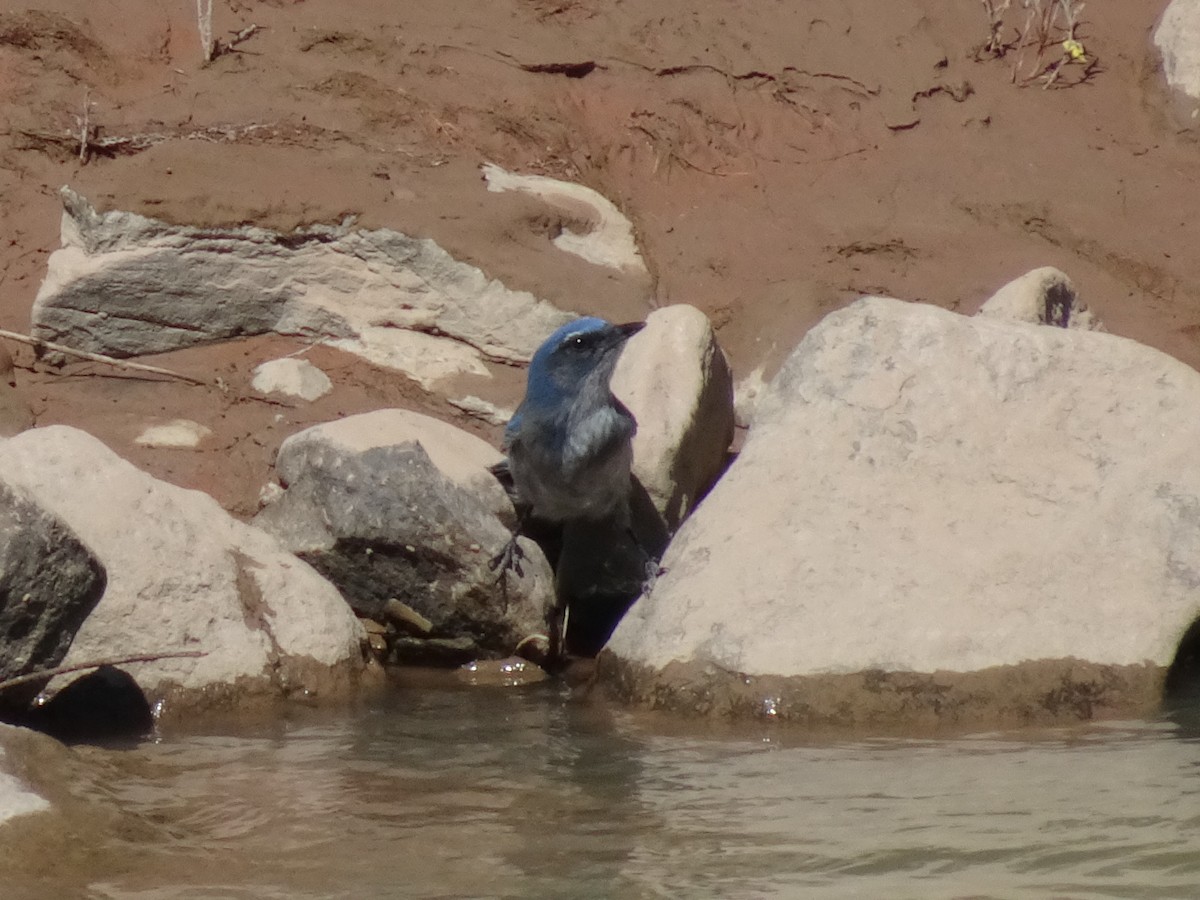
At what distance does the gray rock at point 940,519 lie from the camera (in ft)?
19.1

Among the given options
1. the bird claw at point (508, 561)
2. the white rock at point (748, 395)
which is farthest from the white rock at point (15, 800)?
the white rock at point (748, 395)

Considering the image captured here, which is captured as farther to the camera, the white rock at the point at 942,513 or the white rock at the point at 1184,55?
the white rock at the point at 1184,55

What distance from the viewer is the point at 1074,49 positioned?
10.8 meters

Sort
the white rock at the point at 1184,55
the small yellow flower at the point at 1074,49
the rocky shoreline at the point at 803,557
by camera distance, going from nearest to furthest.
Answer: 1. the rocky shoreline at the point at 803,557
2. the white rock at the point at 1184,55
3. the small yellow flower at the point at 1074,49

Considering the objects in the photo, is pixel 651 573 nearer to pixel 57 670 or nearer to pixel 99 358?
pixel 57 670

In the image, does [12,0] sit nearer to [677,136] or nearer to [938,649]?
[677,136]

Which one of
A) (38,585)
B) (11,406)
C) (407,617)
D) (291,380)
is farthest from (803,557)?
(11,406)

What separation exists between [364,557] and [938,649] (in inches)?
89.2

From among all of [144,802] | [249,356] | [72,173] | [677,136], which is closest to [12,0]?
[72,173]

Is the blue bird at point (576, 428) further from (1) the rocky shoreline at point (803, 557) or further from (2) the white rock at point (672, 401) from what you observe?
(1) the rocky shoreline at point (803, 557)

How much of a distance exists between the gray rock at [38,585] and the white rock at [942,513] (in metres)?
1.95

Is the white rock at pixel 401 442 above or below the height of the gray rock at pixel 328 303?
below

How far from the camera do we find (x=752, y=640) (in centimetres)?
586

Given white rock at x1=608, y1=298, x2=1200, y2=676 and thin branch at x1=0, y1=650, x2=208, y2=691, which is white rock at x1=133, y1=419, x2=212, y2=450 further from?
white rock at x1=608, y1=298, x2=1200, y2=676
